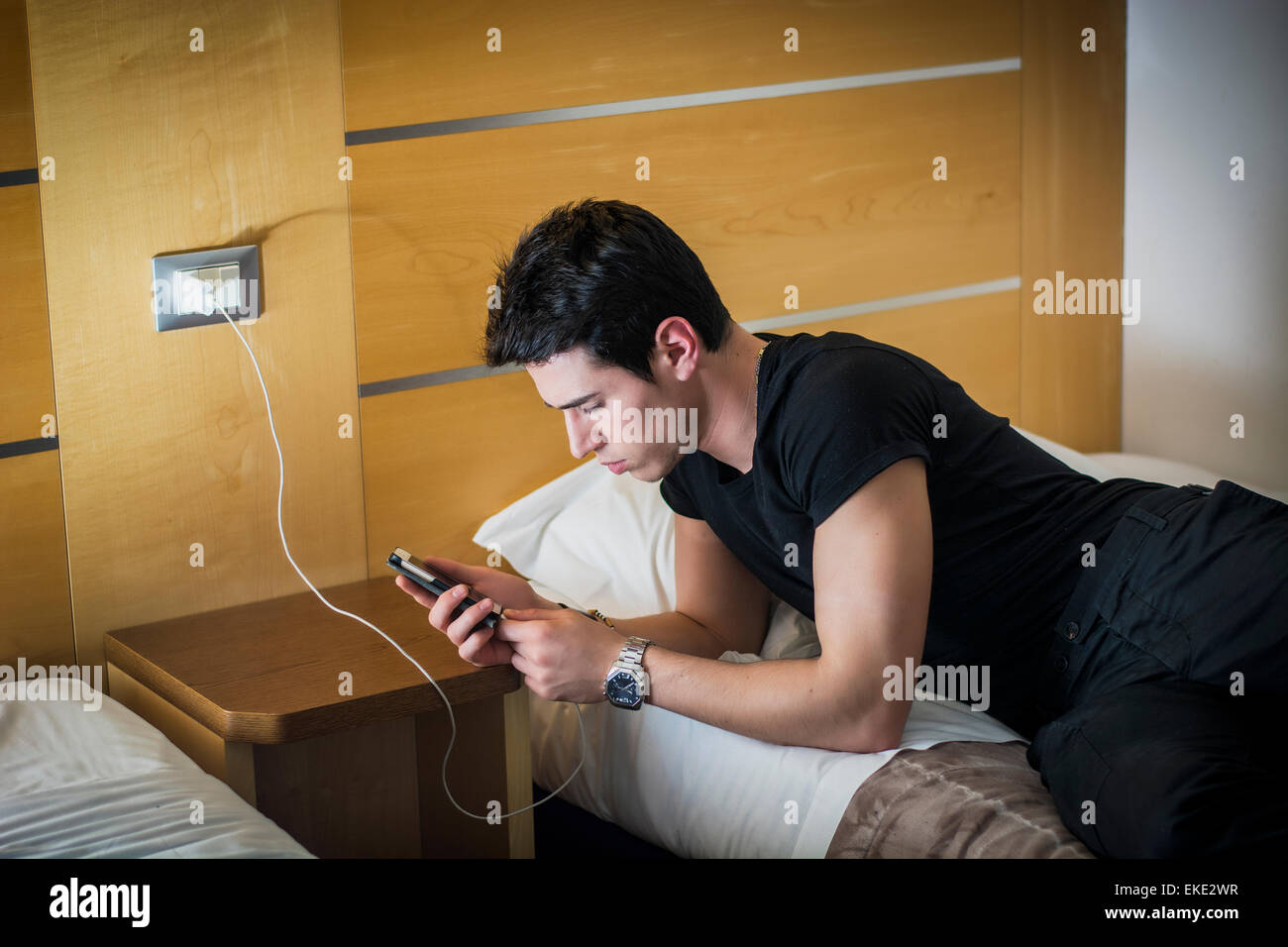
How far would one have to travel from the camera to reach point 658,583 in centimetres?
173

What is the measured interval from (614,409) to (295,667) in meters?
0.46

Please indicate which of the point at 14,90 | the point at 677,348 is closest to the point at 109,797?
the point at 677,348

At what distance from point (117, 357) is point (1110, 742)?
46.3 inches

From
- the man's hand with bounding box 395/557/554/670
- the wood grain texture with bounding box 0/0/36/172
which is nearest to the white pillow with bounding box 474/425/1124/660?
the man's hand with bounding box 395/557/554/670

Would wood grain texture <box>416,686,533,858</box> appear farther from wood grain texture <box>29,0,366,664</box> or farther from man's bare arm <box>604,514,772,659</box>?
wood grain texture <box>29,0,366,664</box>

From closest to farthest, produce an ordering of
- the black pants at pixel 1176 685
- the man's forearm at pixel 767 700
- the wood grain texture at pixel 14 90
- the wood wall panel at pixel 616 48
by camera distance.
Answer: the black pants at pixel 1176 685
the man's forearm at pixel 767 700
the wood grain texture at pixel 14 90
the wood wall panel at pixel 616 48

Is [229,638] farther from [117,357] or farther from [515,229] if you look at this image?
[515,229]

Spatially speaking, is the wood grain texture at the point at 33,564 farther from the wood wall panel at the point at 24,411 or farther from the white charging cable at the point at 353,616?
the white charging cable at the point at 353,616

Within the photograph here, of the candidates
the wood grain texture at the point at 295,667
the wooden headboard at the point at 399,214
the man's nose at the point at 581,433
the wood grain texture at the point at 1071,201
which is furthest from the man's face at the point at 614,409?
the wood grain texture at the point at 1071,201

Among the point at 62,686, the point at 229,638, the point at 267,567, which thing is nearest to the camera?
the point at 62,686

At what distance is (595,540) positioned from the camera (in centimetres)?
180

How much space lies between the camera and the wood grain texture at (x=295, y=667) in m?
1.30

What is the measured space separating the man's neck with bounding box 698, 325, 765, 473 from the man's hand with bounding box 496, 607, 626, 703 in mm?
241
